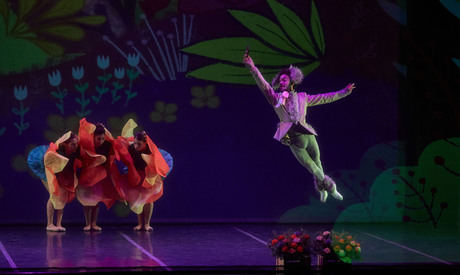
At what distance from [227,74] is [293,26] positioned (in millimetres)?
954

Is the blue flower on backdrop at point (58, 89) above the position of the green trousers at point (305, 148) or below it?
above

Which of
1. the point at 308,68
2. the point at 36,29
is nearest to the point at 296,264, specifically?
the point at 308,68

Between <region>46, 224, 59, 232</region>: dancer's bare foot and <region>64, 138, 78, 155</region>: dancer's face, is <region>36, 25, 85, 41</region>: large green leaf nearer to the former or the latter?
<region>64, 138, 78, 155</region>: dancer's face

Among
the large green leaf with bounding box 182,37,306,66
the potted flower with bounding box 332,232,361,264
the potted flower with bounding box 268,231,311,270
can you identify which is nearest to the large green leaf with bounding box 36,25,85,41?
the large green leaf with bounding box 182,37,306,66

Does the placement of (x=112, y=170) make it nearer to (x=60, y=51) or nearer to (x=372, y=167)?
(x=60, y=51)

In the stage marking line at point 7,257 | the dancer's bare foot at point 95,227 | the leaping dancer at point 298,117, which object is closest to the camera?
the stage marking line at point 7,257

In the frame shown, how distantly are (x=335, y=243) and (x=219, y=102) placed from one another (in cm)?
399

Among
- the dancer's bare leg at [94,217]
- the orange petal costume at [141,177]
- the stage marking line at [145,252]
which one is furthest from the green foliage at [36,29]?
the stage marking line at [145,252]

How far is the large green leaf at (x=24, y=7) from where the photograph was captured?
9523 mm

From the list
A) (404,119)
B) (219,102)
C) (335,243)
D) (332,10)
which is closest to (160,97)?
(219,102)

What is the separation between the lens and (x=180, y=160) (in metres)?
9.96

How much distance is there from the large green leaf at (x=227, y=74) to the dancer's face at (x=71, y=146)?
1.73m

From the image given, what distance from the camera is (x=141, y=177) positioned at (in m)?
9.03

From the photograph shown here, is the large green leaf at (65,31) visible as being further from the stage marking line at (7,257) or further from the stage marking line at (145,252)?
the stage marking line at (7,257)
